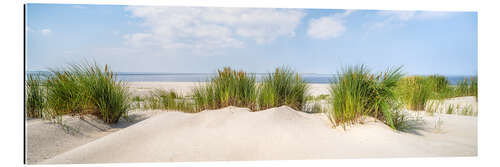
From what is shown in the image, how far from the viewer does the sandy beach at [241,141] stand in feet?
7.23

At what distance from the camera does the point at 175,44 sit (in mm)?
3537

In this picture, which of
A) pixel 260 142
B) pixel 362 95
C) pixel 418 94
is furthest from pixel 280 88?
pixel 418 94

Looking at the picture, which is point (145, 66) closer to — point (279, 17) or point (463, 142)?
point (279, 17)

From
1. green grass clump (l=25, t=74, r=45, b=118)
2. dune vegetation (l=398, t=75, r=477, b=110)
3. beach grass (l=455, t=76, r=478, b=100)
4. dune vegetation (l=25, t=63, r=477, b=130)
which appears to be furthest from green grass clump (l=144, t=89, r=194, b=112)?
beach grass (l=455, t=76, r=478, b=100)

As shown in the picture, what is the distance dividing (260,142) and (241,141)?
172 millimetres

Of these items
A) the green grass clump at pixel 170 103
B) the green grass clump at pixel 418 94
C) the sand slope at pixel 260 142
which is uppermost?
the green grass clump at pixel 418 94

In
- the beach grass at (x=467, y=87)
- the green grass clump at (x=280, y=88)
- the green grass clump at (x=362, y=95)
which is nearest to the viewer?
the green grass clump at (x=362, y=95)

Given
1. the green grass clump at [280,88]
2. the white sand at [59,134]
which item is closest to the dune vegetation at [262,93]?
the green grass clump at [280,88]

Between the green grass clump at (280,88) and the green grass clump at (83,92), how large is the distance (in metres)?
1.92

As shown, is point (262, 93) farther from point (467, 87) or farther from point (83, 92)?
point (467, 87)

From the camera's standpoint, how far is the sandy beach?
2203 millimetres

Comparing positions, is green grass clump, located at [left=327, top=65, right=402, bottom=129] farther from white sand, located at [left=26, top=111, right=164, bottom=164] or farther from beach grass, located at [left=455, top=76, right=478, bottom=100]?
white sand, located at [left=26, top=111, right=164, bottom=164]

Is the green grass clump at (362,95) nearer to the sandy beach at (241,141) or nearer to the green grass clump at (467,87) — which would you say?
the sandy beach at (241,141)

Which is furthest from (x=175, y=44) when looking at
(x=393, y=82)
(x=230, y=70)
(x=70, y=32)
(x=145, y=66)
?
(x=393, y=82)
